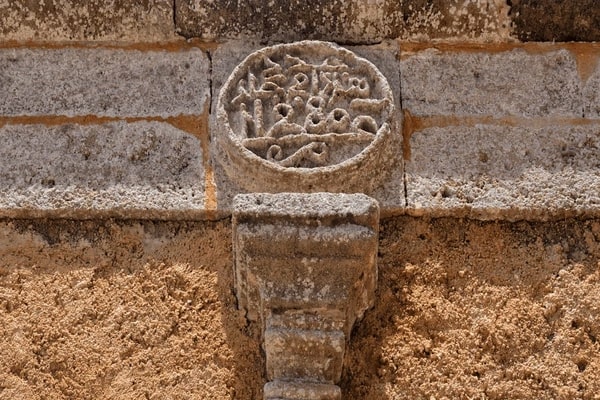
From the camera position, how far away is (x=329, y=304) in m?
2.49

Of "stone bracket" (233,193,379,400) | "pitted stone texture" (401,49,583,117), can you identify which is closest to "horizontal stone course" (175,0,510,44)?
"pitted stone texture" (401,49,583,117)

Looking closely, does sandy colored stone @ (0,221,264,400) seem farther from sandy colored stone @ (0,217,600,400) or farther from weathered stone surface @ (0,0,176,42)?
weathered stone surface @ (0,0,176,42)

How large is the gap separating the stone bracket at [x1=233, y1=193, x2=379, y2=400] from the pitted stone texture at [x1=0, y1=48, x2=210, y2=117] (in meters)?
0.65

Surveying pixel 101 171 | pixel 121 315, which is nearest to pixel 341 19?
pixel 101 171

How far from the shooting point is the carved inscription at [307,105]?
2824 mm

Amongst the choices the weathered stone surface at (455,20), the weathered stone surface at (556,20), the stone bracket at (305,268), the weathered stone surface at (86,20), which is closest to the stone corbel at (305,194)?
the stone bracket at (305,268)

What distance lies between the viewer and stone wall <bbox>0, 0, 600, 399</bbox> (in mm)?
2627

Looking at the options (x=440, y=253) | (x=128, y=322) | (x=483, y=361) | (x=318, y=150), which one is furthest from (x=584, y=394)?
(x=128, y=322)

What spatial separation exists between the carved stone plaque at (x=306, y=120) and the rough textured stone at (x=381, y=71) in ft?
0.08

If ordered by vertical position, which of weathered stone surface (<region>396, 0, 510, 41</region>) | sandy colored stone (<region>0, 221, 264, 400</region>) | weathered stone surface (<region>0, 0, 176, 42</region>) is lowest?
sandy colored stone (<region>0, 221, 264, 400</region>)

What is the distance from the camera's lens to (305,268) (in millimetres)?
2523

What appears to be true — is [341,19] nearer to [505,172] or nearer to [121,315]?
[505,172]

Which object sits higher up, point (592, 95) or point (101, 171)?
point (592, 95)

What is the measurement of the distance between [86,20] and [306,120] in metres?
0.88
